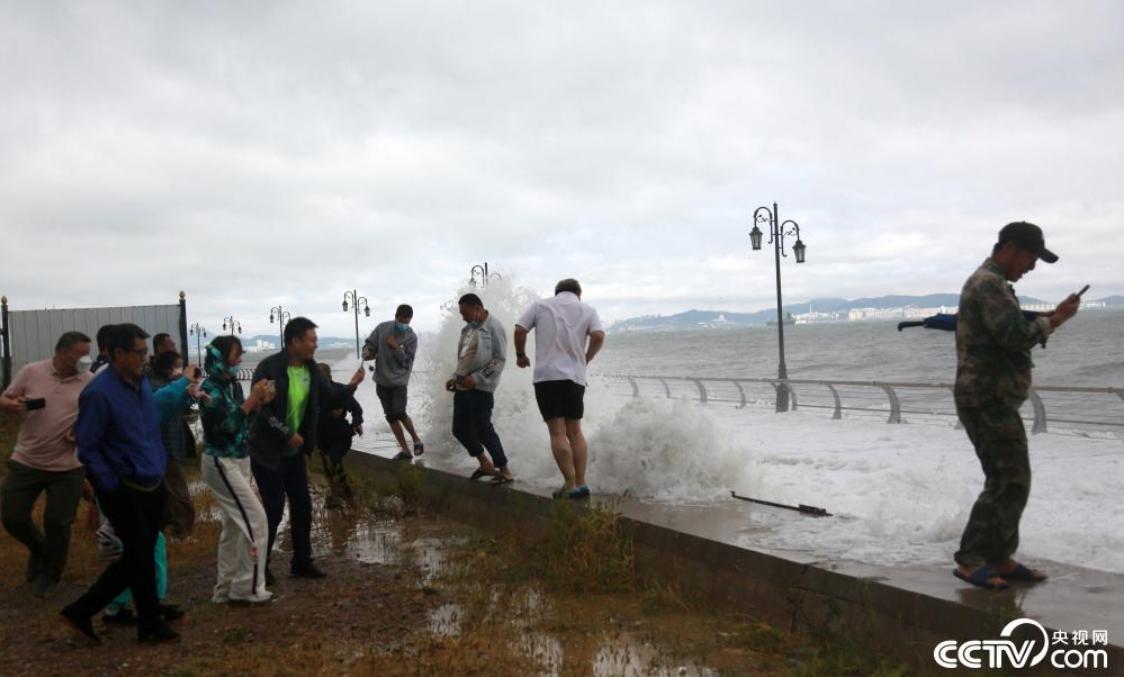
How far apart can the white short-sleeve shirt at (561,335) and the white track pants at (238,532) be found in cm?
213

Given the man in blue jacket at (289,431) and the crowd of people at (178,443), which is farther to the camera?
the man in blue jacket at (289,431)

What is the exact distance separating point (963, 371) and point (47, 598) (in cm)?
568

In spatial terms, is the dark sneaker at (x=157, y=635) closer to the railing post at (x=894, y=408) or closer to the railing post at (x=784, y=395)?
the railing post at (x=894, y=408)

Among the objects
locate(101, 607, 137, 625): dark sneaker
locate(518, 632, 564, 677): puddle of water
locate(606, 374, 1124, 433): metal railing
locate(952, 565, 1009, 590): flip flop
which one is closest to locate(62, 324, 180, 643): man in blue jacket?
locate(101, 607, 137, 625): dark sneaker

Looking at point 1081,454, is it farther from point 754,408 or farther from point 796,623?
point 754,408

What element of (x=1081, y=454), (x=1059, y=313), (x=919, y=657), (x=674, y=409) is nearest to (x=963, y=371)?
(x=1059, y=313)

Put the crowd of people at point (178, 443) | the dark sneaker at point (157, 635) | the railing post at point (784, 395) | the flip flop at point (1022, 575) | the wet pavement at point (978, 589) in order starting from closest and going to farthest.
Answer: the wet pavement at point (978, 589), the flip flop at point (1022, 575), the crowd of people at point (178, 443), the dark sneaker at point (157, 635), the railing post at point (784, 395)

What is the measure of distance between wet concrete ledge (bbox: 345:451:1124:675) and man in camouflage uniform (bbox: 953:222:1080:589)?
166 millimetres

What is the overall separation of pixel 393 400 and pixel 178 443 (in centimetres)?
300

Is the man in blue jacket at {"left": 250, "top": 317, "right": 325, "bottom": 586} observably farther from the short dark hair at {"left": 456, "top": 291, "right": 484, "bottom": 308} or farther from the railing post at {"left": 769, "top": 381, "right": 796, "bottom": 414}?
the railing post at {"left": 769, "top": 381, "right": 796, "bottom": 414}

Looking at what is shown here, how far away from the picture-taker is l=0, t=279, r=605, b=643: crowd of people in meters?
5.01

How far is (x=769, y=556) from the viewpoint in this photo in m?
4.94

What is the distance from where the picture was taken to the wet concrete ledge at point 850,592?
388cm

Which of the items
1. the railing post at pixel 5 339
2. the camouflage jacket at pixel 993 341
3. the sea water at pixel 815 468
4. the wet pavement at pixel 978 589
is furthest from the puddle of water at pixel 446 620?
the railing post at pixel 5 339
